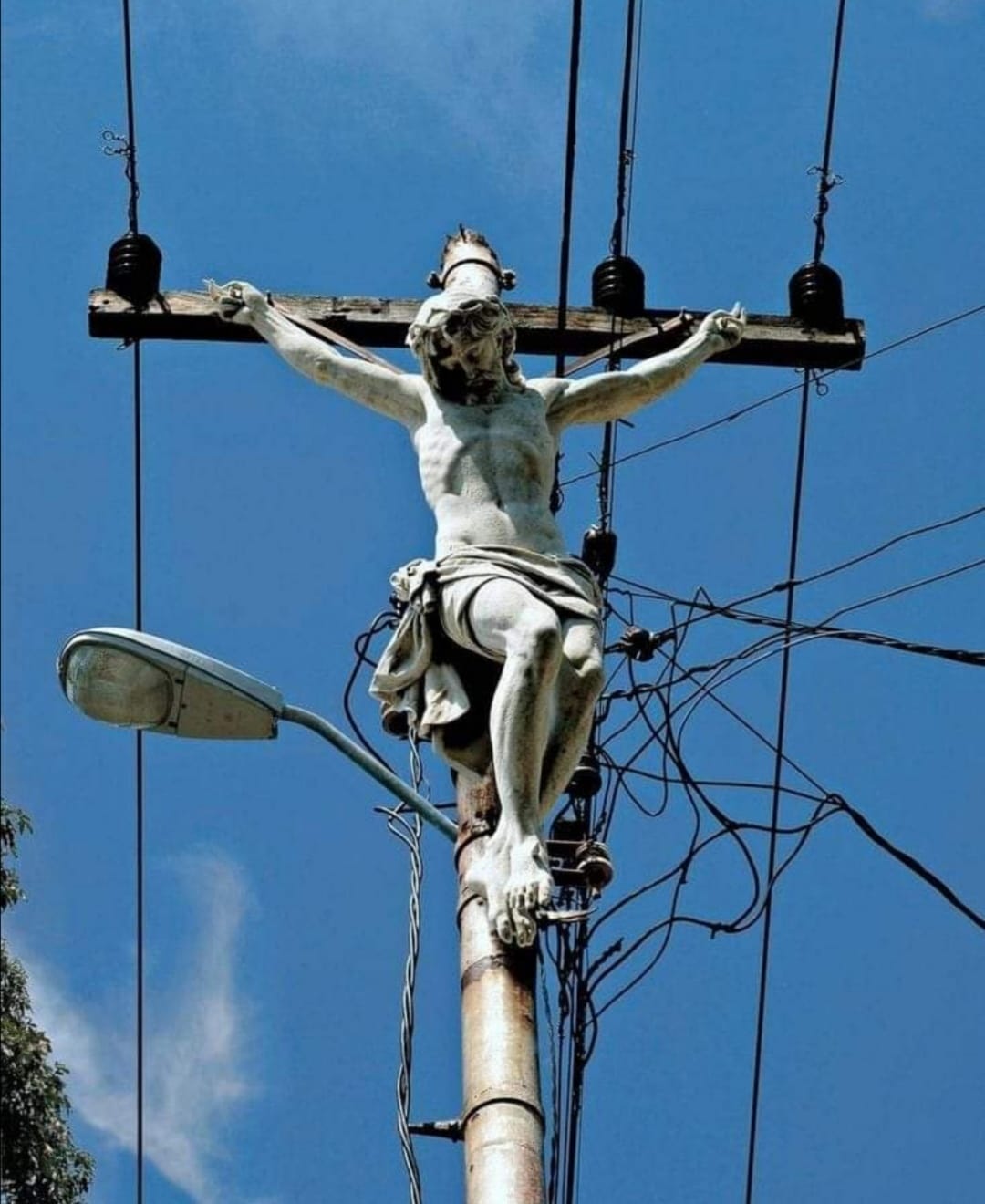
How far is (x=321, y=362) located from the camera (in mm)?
9367

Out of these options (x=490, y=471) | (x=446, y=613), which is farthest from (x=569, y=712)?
(x=490, y=471)

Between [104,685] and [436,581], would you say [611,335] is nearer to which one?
[436,581]

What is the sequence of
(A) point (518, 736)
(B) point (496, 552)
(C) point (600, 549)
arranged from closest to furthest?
(A) point (518, 736) → (B) point (496, 552) → (C) point (600, 549)

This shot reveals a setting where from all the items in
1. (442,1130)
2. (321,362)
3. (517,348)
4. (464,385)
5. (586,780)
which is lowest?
(442,1130)

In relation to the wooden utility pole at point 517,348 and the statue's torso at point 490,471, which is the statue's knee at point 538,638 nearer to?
the wooden utility pole at point 517,348

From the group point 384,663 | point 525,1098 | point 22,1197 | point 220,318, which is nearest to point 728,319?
point 220,318

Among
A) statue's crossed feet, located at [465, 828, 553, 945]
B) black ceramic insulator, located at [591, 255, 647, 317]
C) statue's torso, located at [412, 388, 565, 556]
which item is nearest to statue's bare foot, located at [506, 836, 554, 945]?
statue's crossed feet, located at [465, 828, 553, 945]

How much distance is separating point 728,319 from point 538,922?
354 cm

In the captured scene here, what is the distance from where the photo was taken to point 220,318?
1008 centimetres

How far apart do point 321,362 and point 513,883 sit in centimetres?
276

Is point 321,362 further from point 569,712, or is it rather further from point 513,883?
point 513,883

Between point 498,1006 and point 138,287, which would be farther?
point 138,287

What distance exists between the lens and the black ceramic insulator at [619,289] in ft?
35.1

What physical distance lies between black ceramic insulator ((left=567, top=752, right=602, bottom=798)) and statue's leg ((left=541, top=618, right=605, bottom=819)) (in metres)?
2.57
